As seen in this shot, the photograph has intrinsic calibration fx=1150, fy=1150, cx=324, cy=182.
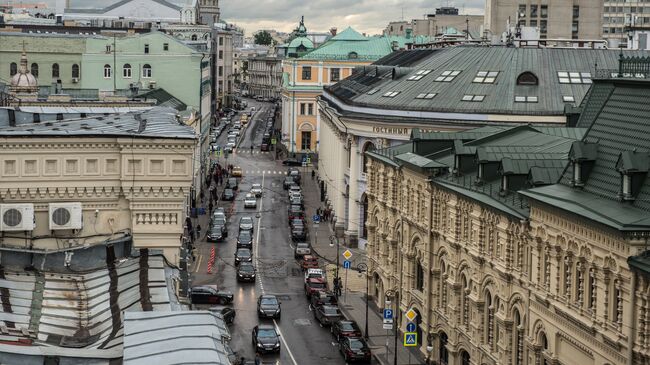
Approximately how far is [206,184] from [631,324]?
4007 inches

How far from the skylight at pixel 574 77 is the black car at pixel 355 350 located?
3719 centimetres

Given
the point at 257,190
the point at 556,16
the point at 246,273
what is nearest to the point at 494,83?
the point at 246,273

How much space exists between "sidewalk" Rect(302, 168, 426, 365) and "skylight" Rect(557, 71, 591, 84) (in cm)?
2146

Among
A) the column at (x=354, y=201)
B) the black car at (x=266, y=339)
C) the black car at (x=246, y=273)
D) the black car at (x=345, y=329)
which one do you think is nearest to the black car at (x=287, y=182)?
the column at (x=354, y=201)

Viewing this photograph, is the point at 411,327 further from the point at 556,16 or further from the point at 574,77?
the point at 556,16

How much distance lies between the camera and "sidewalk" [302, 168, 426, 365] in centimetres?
6266

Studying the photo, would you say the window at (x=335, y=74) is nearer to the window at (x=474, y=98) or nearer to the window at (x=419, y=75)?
the window at (x=419, y=75)

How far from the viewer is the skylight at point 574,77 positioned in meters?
90.6

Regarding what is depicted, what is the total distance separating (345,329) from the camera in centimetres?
6506

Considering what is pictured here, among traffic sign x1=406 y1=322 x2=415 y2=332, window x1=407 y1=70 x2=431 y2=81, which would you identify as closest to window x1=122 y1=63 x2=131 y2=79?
window x1=407 y1=70 x2=431 y2=81

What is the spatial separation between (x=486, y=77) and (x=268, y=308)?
101ft

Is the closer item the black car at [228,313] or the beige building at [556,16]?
the black car at [228,313]

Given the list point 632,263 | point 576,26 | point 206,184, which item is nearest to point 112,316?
point 632,263

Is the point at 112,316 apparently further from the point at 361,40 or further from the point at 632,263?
the point at 361,40
